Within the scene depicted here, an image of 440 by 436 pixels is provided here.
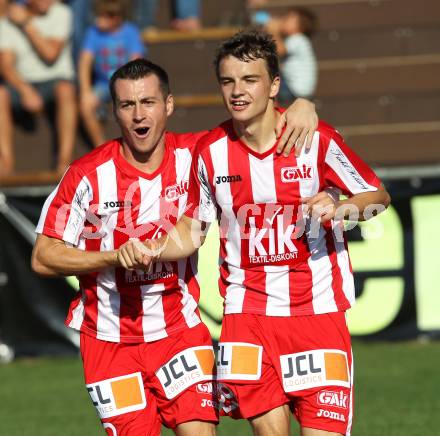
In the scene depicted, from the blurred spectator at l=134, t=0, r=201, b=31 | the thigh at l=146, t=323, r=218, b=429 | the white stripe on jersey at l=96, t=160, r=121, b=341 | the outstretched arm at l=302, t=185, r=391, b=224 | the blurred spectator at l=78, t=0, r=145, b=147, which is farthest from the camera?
the blurred spectator at l=134, t=0, r=201, b=31

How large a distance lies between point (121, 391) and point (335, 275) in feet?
4.03

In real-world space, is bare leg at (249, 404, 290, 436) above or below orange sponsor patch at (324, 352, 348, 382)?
below

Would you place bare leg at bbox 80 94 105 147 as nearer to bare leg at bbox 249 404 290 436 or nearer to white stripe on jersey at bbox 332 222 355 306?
white stripe on jersey at bbox 332 222 355 306

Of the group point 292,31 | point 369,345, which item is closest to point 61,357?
point 369,345

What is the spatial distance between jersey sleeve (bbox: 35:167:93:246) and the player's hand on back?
1.01m

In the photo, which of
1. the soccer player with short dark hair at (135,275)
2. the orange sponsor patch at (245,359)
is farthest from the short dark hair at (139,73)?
the orange sponsor patch at (245,359)

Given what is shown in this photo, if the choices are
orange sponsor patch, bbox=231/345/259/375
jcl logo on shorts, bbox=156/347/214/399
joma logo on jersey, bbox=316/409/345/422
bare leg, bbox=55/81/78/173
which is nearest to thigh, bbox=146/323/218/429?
jcl logo on shorts, bbox=156/347/214/399

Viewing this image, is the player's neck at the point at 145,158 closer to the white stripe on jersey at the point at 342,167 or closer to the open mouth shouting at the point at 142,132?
the open mouth shouting at the point at 142,132

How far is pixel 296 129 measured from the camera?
557 cm

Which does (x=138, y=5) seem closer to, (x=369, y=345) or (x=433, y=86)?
(x=433, y=86)

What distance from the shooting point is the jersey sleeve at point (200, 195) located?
226 inches

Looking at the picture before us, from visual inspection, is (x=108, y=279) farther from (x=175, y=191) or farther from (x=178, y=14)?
(x=178, y=14)

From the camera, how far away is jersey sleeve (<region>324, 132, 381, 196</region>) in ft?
18.5

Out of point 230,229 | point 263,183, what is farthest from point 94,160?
point 263,183
